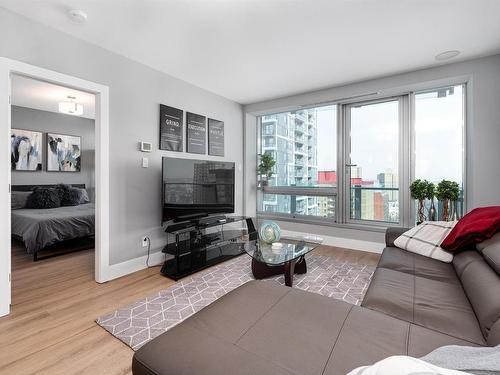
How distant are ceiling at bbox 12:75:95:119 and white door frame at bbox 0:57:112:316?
1.45 meters

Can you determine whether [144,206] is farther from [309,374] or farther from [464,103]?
[464,103]

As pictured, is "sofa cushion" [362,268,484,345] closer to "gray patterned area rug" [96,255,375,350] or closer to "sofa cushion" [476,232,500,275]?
"sofa cushion" [476,232,500,275]

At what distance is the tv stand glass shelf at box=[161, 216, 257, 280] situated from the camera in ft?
9.52

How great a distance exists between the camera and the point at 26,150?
471cm

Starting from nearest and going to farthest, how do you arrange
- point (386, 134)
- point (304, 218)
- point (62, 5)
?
1. point (62, 5)
2. point (386, 134)
3. point (304, 218)

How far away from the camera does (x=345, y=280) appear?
2.65 meters

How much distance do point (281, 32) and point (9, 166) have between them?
2.62 meters

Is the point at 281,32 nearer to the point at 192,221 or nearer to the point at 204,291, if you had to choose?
the point at 192,221

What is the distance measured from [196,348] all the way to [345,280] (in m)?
2.13

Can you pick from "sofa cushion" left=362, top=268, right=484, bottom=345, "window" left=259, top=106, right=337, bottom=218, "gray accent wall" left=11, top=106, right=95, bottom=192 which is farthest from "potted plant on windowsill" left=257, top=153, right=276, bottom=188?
"gray accent wall" left=11, top=106, right=95, bottom=192

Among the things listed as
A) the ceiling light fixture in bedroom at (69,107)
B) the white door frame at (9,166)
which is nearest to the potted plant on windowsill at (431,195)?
the white door frame at (9,166)

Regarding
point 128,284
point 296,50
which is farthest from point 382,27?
point 128,284

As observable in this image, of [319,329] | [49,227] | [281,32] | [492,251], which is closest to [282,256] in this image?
[319,329]

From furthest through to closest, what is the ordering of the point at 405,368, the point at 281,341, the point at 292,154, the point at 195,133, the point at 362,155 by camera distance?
the point at 292,154 < the point at 362,155 < the point at 195,133 < the point at 281,341 < the point at 405,368
